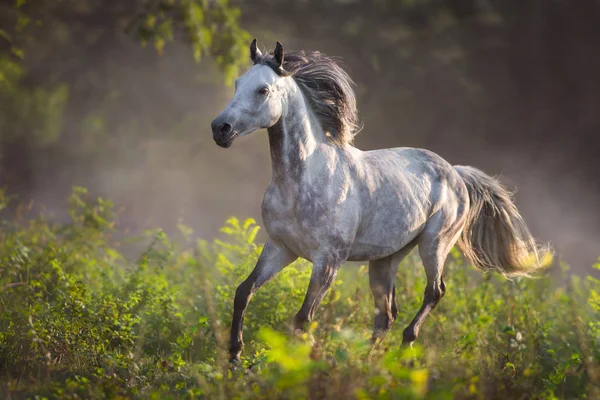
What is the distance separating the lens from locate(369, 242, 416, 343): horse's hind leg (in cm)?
613

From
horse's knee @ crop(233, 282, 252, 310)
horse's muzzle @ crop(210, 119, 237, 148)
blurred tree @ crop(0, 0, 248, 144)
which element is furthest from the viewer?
blurred tree @ crop(0, 0, 248, 144)

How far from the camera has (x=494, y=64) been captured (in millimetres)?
14180

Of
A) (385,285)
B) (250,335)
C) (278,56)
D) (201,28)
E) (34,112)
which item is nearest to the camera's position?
(278,56)

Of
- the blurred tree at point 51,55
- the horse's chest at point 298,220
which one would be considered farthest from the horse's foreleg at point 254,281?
the blurred tree at point 51,55

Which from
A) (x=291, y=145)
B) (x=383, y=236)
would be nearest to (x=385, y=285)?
(x=383, y=236)

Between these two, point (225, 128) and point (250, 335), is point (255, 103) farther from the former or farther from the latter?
point (250, 335)

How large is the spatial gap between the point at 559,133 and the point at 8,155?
11790 millimetres

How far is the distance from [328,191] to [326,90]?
815 mm

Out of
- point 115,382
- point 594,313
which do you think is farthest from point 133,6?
point 115,382

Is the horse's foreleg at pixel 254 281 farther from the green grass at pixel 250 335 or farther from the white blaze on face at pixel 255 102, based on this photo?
the white blaze on face at pixel 255 102

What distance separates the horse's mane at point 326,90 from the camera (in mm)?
5473

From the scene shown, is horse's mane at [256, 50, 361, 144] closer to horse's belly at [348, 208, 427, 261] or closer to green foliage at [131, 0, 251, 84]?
horse's belly at [348, 208, 427, 261]

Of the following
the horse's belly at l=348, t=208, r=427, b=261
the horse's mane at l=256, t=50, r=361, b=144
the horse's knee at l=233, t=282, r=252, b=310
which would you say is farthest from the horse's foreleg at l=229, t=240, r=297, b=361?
the horse's mane at l=256, t=50, r=361, b=144

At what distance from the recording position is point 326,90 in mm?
5535
